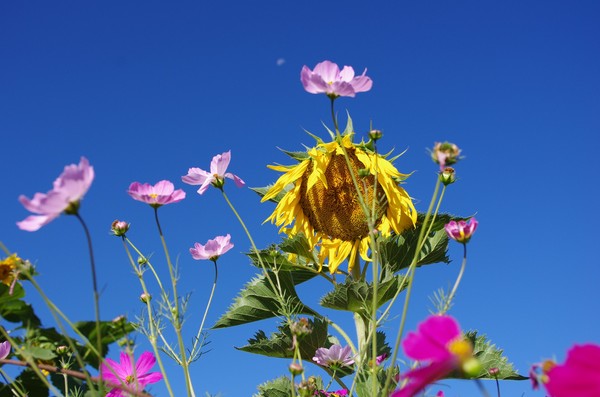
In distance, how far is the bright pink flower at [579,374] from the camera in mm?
771

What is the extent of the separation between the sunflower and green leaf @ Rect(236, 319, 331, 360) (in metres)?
0.53

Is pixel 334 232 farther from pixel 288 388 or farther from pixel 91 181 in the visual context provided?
pixel 91 181

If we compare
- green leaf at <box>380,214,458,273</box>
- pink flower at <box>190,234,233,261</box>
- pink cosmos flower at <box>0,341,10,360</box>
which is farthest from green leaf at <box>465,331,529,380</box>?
pink cosmos flower at <box>0,341,10,360</box>

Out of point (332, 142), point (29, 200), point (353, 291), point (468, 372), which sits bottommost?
point (468, 372)

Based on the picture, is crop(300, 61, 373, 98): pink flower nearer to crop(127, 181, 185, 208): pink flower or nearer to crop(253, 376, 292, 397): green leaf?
crop(127, 181, 185, 208): pink flower

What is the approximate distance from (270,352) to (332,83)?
1.81m

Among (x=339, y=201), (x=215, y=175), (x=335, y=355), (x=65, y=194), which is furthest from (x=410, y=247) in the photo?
(x=65, y=194)

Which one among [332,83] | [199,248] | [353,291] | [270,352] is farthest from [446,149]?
[270,352]

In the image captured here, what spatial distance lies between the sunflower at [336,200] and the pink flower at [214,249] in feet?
4.23

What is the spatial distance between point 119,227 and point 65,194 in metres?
1.06

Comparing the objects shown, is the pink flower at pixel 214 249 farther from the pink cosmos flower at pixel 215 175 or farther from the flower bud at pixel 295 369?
the flower bud at pixel 295 369

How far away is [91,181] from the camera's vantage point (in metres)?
1.02

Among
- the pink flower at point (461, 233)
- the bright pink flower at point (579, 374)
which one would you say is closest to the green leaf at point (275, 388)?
the pink flower at point (461, 233)

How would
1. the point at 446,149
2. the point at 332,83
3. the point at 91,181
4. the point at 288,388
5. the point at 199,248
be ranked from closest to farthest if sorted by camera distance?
the point at 91,181 → the point at 446,149 → the point at 332,83 → the point at 199,248 → the point at 288,388
